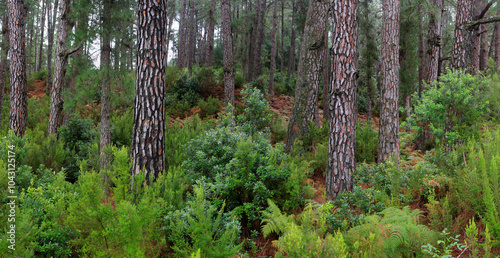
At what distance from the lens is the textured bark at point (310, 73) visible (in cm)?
761

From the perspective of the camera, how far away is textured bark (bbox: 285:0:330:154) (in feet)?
25.0

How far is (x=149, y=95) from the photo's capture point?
4.63 metres

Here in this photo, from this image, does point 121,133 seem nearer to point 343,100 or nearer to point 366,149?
point 343,100

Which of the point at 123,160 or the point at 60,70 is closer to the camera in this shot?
the point at 123,160

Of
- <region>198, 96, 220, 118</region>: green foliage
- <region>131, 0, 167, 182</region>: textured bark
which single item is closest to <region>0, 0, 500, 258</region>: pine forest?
<region>131, 0, 167, 182</region>: textured bark

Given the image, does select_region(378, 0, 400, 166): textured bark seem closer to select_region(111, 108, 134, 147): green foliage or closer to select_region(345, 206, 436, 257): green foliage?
select_region(345, 206, 436, 257): green foliage

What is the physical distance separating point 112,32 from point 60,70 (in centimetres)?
202

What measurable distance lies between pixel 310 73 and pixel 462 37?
4.41 m

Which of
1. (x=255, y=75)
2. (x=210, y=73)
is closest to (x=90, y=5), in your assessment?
(x=210, y=73)

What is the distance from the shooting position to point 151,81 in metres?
4.67

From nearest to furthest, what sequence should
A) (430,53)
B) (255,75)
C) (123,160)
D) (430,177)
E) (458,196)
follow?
(123,160)
(458,196)
(430,177)
(430,53)
(255,75)

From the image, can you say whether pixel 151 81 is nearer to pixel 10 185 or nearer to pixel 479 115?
pixel 10 185

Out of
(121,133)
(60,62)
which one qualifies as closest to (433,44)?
(121,133)

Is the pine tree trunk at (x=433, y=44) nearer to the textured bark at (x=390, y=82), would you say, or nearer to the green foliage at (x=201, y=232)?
the textured bark at (x=390, y=82)
